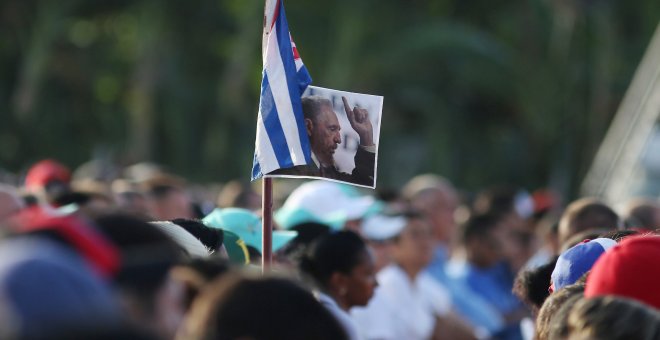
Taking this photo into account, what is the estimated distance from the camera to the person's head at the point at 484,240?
35.0ft

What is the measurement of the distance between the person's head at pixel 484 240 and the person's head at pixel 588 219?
3461 millimetres

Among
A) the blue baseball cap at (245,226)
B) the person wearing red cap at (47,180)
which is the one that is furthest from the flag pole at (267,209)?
the person wearing red cap at (47,180)

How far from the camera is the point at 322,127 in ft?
16.2

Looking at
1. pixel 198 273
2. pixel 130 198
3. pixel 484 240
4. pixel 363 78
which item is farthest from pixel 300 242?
pixel 363 78

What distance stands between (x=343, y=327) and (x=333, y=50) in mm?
27407

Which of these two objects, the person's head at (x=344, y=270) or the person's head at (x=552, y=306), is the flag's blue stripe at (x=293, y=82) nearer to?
the person's head at (x=344, y=270)

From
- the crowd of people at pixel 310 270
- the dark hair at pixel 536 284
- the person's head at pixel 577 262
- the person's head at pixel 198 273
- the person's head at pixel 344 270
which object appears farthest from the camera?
the person's head at pixel 344 270

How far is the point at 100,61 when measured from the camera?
1329 inches

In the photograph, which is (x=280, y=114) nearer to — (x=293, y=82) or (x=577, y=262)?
(x=293, y=82)

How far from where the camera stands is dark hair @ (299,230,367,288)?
5809 mm

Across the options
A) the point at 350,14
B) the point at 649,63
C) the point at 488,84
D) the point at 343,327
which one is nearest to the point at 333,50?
the point at 350,14

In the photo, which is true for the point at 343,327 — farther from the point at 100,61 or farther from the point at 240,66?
the point at 100,61

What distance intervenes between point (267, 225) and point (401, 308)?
368 cm

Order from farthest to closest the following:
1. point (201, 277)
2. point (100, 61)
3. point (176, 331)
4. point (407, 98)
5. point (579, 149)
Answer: point (100, 61), point (407, 98), point (579, 149), point (201, 277), point (176, 331)
